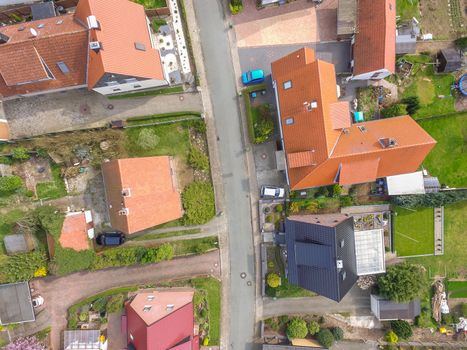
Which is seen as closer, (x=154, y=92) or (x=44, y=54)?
(x=44, y=54)

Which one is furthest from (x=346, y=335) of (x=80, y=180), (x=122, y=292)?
(x=80, y=180)

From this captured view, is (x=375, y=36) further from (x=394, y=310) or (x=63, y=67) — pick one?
(x=63, y=67)

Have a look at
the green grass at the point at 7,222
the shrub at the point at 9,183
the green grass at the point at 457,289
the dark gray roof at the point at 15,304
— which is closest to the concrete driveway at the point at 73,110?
the shrub at the point at 9,183

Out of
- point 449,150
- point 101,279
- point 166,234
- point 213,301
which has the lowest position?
point 213,301

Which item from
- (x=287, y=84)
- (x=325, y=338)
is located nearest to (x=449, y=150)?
(x=287, y=84)

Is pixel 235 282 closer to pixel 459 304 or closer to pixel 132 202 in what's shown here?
pixel 132 202

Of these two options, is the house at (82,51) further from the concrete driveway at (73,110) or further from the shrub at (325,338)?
the shrub at (325,338)
